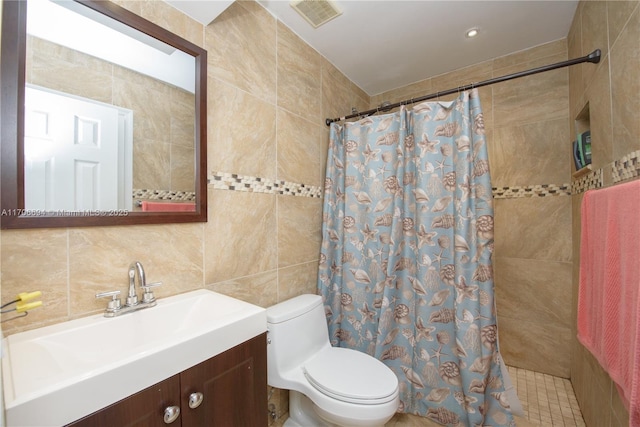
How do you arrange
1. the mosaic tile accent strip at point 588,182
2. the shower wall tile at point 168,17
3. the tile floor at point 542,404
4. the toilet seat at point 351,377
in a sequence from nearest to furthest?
the shower wall tile at point 168,17 < the toilet seat at point 351,377 < the mosaic tile accent strip at point 588,182 < the tile floor at point 542,404

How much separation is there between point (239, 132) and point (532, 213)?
219 cm

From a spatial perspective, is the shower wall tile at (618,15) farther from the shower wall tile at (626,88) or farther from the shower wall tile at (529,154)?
the shower wall tile at (529,154)

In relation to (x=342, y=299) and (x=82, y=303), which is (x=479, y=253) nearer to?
(x=342, y=299)

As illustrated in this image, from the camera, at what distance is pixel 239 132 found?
1.40 meters

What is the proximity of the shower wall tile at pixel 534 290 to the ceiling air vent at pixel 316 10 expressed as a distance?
2.18 m

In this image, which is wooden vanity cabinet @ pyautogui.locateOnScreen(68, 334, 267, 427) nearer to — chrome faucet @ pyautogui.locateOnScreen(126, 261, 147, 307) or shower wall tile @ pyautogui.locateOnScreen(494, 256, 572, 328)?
chrome faucet @ pyautogui.locateOnScreen(126, 261, 147, 307)

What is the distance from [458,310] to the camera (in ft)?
4.66

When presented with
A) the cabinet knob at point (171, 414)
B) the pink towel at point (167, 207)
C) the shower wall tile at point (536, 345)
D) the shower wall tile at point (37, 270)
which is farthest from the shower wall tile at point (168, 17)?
the shower wall tile at point (536, 345)

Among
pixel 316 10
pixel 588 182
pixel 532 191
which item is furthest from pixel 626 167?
pixel 316 10

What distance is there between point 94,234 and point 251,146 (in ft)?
2.69

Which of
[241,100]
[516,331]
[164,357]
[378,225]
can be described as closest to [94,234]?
[164,357]

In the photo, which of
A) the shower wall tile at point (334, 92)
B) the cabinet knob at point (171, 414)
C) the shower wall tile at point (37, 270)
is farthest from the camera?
the shower wall tile at point (334, 92)

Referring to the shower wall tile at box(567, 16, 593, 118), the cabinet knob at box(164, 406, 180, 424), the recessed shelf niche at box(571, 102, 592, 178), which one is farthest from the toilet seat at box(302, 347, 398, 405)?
the shower wall tile at box(567, 16, 593, 118)

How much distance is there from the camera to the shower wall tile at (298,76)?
5.42 feet
